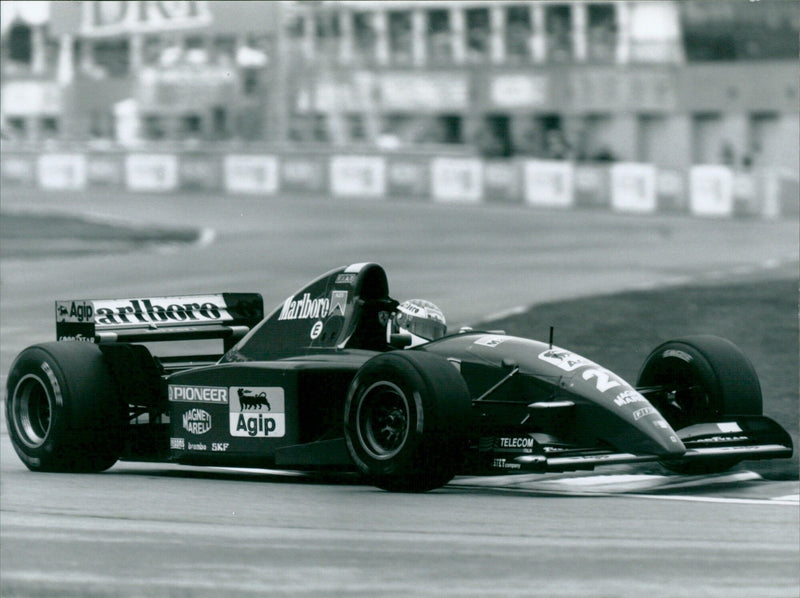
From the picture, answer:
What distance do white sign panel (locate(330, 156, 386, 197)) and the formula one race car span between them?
104 feet

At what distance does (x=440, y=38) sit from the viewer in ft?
166

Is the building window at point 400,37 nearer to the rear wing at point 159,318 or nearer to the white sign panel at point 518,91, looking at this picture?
the white sign panel at point 518,91

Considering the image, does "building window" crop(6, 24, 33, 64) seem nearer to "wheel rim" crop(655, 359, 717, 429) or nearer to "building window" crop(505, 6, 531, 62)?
"building window" crop(505, 6, 531, 62)

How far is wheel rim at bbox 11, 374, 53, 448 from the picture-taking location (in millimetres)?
8398

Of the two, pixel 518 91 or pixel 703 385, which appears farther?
pixel 518 91

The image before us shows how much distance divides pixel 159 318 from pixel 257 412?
1.74m

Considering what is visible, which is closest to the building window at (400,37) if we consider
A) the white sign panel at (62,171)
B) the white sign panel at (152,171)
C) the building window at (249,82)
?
the building window at (249,82)

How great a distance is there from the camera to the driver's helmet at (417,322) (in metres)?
8.03

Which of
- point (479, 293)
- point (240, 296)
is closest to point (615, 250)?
point (479, 293)

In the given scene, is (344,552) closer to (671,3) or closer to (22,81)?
(671,3)

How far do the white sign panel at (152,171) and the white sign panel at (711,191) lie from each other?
14.2 m

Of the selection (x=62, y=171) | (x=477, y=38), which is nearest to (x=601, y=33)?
(x=477, y=38)

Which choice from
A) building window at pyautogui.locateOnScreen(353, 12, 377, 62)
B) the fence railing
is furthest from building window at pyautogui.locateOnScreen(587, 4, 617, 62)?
the fence railing

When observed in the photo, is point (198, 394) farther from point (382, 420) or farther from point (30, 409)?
point (382, 420)
